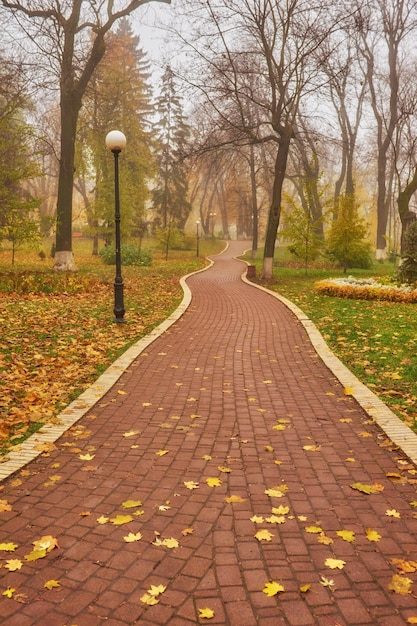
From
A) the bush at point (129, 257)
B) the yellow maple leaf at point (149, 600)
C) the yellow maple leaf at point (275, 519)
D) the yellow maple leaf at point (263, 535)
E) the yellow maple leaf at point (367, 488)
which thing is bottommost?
the yellow maple leaf at point (149, 600)

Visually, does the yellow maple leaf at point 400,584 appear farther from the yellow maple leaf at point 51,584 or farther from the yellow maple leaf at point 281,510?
the yellow maple leaf at point 51,584

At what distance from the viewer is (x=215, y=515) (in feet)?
12.2

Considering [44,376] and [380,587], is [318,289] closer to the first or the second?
[44,376]

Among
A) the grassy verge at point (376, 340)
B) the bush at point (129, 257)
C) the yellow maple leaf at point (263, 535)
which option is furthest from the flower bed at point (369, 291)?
the bush at point (129, 257)

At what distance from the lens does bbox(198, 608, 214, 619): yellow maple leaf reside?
8.85 ft

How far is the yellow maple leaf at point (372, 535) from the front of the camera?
341 centimetres

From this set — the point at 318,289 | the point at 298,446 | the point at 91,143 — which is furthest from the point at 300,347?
the point at 91,143

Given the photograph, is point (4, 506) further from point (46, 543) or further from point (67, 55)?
point (67, 55)

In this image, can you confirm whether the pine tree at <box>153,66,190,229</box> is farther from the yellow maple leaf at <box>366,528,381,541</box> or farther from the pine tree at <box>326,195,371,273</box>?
the yellow maple leaf at <box>366,528,381,541</box>

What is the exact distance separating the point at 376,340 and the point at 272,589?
7136mm

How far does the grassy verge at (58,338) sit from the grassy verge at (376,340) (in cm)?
407

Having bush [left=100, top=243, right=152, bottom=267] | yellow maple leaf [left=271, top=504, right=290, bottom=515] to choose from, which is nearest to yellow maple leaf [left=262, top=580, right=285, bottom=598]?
yellow maple leaf [left=271, top=504, right=290, bottom=515]

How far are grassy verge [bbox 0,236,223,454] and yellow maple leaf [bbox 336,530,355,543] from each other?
3.36 m

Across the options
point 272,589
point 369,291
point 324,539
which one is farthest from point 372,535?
point 369,291
